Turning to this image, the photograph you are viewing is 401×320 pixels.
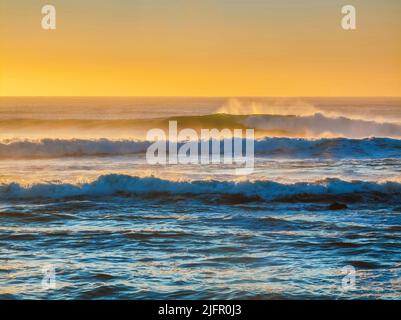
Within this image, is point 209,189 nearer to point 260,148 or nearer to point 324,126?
point 260,148

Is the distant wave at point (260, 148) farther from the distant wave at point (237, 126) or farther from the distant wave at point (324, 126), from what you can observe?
the distant wave at point (324, 126)

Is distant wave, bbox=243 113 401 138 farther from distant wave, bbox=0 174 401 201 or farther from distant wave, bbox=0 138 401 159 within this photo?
distant wave, bbox=0 174 401 201

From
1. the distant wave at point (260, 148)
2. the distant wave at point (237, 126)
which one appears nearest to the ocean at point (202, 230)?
the distant wave at point (260, 148)

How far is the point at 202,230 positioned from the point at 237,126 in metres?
28.3

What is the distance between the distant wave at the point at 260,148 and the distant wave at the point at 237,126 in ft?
25.6

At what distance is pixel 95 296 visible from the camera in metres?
8.80

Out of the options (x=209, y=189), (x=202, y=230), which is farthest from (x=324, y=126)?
(x=202, y=230)

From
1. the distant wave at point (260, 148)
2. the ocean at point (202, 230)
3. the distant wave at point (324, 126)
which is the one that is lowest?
the ocean at point (202, 230)

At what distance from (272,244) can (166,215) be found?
3.41 m

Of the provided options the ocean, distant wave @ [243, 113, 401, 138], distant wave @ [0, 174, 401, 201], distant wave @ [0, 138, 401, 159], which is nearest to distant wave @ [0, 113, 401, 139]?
distant wave @ [243, 113, 401, 138]

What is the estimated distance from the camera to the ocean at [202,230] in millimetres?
9211
